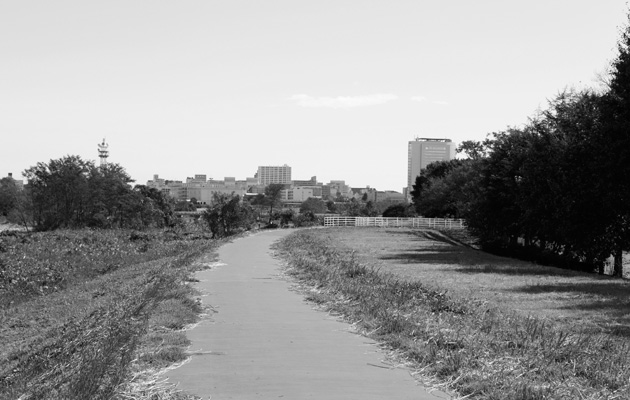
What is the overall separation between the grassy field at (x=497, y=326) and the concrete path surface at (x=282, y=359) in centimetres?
49

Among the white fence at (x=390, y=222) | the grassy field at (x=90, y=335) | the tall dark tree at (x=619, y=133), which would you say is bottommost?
the grassy field at (x=90, y=335)

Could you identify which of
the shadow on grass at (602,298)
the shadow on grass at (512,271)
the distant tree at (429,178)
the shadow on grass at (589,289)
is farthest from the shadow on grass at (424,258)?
the distant tree at (429,178)

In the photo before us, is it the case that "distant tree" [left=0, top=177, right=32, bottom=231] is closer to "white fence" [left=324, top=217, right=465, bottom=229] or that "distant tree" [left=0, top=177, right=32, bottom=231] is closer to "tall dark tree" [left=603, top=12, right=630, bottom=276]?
"white fence" [left=324, top=217, right=465, bottom=229]

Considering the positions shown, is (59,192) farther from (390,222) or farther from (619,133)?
(619,133)

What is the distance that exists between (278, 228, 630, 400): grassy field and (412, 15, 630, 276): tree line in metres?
5.82

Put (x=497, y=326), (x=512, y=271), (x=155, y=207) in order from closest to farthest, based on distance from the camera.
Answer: (x=497, y=326)
(x=512, y=271)
(x=155, y=207)

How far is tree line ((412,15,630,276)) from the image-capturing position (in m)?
27.3

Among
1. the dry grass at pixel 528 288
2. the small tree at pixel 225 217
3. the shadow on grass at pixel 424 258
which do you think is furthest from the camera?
the small tree at pixel 225 217

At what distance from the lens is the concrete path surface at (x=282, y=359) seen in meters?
7.54

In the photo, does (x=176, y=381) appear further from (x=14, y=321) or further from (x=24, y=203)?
(x=24, y=203)

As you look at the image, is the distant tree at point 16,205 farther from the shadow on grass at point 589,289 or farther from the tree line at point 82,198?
the shadow on grass at point 589,289

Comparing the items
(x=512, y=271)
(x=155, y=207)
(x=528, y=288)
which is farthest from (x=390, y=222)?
(x=528, y=288)

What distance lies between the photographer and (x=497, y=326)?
36.6ft

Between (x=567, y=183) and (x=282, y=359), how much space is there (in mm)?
25199
